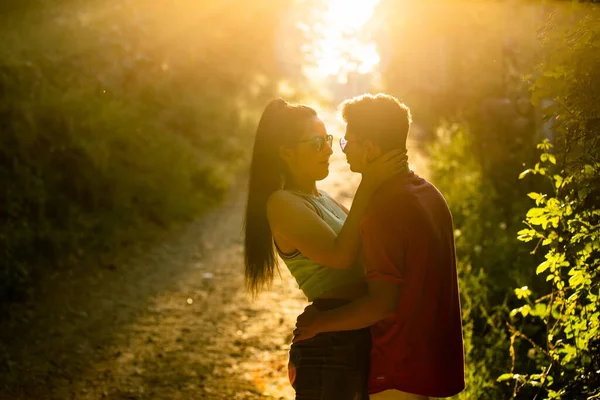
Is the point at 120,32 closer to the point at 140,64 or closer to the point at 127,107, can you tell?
the point at 140,64

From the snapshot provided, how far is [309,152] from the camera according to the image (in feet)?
9.88

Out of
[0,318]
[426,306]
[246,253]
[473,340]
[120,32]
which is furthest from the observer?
[120,32]

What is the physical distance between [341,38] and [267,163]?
10537 mm

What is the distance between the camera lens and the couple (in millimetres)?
2490

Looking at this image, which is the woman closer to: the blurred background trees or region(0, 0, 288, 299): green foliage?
the blurred background trees

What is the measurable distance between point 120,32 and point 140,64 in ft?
2.38

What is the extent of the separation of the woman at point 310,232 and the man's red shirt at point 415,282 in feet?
0.51

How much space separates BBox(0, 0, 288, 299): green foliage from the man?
5576 millimetres

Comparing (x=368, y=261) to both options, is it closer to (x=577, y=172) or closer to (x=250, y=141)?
(x=577, y=172)

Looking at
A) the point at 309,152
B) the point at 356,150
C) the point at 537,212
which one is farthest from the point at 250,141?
the point at 356,150

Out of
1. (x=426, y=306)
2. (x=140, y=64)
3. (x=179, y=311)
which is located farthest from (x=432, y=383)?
(x=140, y=64)

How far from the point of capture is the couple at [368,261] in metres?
2.49

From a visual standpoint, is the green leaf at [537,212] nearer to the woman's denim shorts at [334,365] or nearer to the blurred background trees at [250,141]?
the blurred background trees at [250,141]

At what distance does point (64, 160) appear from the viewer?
8984 mm
